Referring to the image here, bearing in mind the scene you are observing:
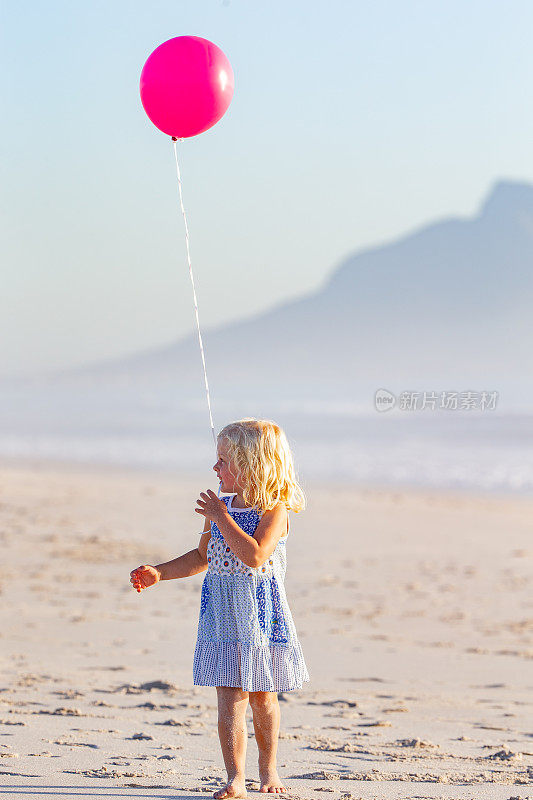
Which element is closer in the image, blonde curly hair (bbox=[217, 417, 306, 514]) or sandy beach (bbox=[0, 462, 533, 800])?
blonde curly hair (bbox=[217, 417, 306, 514])

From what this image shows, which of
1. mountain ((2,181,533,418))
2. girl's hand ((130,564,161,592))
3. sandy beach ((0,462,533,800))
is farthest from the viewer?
mountain ((2,181,533,418))

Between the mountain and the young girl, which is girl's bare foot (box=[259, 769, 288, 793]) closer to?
the young girl

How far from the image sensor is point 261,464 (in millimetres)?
3314

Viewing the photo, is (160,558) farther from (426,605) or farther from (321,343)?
(321,343)

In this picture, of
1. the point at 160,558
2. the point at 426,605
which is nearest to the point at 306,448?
the point at 160,558

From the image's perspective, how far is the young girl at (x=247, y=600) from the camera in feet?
10.8

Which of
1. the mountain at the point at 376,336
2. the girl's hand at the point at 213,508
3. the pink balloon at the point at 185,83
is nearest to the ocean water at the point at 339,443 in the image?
the pink balloon at the point at 185,83

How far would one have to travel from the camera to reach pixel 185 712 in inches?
189

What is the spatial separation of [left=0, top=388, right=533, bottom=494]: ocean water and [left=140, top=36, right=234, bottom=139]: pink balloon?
1090cm

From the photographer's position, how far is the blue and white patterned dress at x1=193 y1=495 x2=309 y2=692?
10.8 ft

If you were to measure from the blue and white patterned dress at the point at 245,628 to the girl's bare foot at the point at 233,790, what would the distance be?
0.31 meters

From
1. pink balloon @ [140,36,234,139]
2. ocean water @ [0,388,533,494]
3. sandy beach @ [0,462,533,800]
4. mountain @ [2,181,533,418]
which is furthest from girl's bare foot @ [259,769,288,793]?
mountain @ [2,181,533,418]

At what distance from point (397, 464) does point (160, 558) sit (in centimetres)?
905

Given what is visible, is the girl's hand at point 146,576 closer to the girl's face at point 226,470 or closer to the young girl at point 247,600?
the young girl at point 247,600
